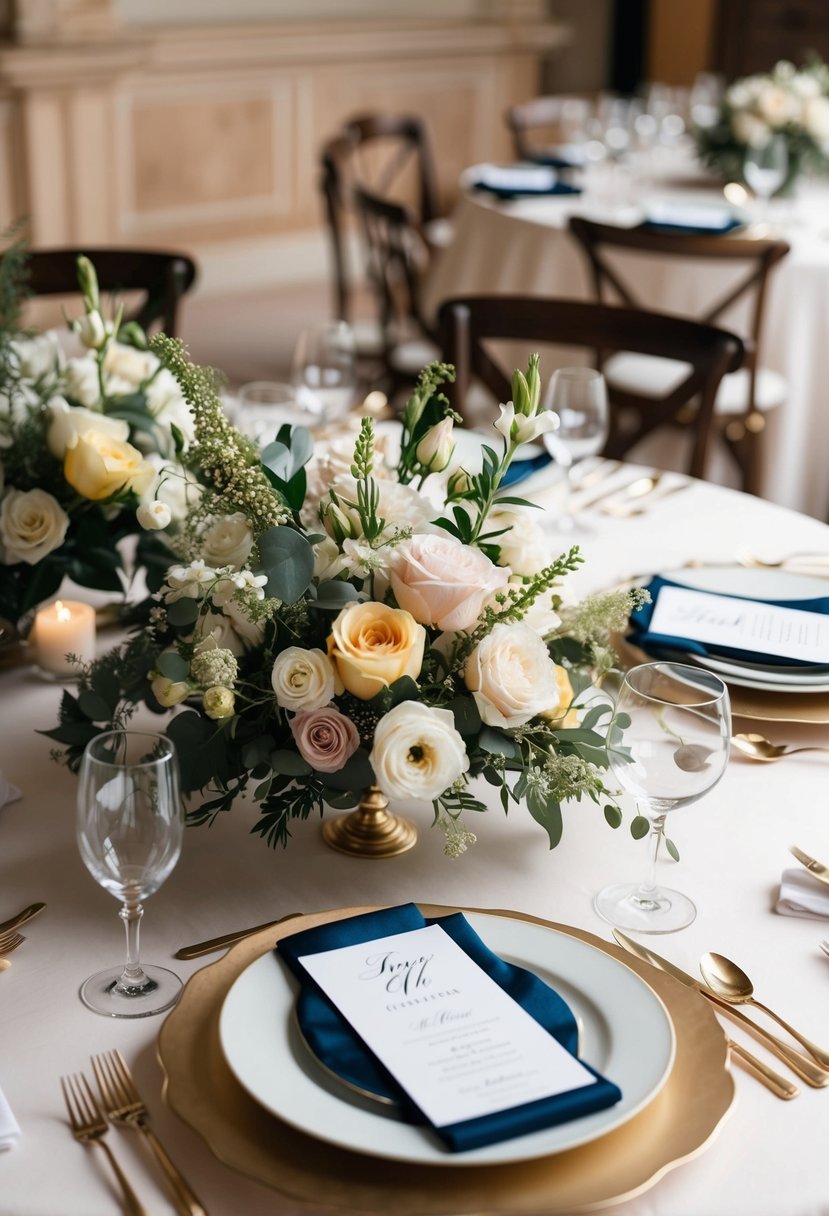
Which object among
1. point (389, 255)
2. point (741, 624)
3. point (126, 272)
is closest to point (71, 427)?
point (741, 624)

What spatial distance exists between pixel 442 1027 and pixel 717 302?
2883 mm

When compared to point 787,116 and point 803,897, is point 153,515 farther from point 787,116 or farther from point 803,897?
point 787,116

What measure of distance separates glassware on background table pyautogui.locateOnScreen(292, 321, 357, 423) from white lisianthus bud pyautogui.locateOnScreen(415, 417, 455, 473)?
0.89 meters

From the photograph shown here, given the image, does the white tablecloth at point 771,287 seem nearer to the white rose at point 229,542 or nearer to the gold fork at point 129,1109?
the white rose at point 229,542

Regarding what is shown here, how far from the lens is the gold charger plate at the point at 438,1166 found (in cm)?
77

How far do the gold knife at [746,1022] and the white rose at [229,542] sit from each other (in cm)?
41

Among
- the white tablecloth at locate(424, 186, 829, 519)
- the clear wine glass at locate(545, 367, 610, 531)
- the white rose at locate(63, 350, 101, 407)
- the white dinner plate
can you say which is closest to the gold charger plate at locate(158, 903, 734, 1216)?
the white dinner plate

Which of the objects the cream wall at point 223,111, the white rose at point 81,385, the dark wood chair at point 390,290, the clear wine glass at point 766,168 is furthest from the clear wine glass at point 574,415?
the cream wall at point 223,111

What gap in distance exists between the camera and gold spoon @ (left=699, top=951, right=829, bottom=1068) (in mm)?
947

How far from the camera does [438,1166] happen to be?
2.62 ft

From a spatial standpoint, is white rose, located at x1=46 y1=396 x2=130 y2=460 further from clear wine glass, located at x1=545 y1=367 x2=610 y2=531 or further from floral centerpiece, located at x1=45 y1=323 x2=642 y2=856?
clear wine glass, located at x1=545 y1=367 x2=610 y2=531

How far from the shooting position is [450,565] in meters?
1.04

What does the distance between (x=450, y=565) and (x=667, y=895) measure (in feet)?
1.03

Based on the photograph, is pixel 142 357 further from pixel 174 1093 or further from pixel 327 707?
pixel 174 1093
